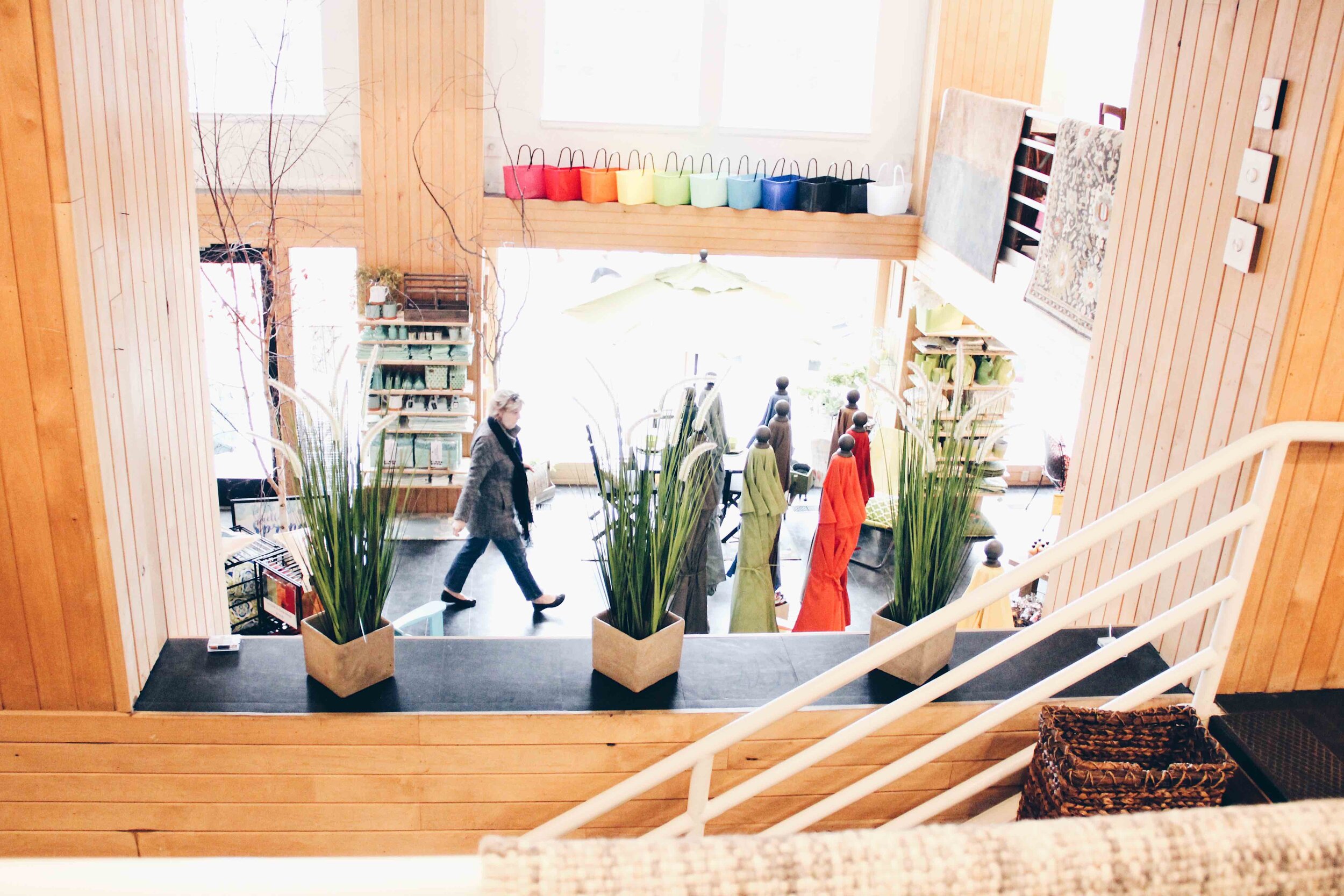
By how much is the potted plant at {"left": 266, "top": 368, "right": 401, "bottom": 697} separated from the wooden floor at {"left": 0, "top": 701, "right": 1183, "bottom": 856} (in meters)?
0.14

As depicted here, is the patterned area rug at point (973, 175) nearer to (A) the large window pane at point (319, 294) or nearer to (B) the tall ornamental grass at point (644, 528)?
(A) the large window pane at point (319, 294)

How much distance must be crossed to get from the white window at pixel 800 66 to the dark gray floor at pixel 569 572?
2.89m

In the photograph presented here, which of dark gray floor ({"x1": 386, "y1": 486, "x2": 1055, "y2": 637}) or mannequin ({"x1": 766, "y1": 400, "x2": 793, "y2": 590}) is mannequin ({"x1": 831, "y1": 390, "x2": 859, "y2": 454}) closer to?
mannequin ({"x1": 766, "y1": 400, "x2": 793, "y2": 590})

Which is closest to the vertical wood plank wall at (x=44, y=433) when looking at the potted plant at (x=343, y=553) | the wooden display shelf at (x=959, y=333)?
the potted plant at (x=343, y=553)

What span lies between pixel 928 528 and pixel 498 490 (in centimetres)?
344

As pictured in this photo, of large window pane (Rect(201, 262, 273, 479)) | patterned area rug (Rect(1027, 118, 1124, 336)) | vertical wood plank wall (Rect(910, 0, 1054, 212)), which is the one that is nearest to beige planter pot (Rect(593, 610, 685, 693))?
patterned area rug (Rect(1027, 118, 1124, 336))

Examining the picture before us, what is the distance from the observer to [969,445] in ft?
8.55

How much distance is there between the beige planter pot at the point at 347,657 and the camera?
240 cm

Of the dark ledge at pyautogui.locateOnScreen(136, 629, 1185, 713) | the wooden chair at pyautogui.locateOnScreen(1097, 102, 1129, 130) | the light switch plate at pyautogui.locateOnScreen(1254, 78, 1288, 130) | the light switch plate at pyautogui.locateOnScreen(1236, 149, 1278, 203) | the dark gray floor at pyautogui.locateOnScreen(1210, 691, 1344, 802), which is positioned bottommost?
the dark ledge at pyautogui.locateOnScreen(136, 629, 1185, 713)

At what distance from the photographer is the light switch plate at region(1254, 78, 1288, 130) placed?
7.07 ft

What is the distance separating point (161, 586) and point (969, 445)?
1993 mm

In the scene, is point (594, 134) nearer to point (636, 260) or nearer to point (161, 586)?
point (636, 260)

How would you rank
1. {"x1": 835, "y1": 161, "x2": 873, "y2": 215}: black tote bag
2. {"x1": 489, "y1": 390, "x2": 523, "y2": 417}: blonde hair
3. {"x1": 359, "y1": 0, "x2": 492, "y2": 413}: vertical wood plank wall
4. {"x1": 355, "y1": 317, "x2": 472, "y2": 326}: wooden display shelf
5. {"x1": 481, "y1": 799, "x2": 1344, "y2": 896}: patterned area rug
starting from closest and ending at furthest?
{"x1": 481, "y1": 799, "x2": 1344, "y2": 896}: patterned area rug < {"x1": 489, "y1": 390, "x2": 523, "y2": 417}: blonde hair < {"x1": 359, "y1": 0, "x2": 492, "y2": 413}: vertical wood plank wall < {"x1": 355, "y1": 317, "x2": 472, "y2": 326}: wooden display shelf < {"x1": 835, "y1": 161, "x2": 873, "y2": 215}: black tote bag

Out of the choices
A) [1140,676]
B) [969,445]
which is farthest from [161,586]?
[1140,676]
